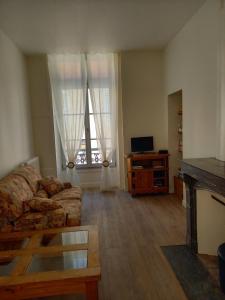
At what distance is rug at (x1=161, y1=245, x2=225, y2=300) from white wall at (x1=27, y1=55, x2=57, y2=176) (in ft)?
10.7

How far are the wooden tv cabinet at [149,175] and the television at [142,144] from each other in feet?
0.86

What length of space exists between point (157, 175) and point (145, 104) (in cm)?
154

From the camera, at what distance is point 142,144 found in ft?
16.7

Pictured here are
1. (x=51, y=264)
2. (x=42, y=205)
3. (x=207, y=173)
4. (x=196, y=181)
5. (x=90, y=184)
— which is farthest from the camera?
(x=90, y=184)

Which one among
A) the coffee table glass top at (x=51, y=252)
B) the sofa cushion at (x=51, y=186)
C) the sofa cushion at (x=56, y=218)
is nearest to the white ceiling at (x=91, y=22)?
the sofa cushion at (x=51, y=186)

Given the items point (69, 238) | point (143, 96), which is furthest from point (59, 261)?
point (143, 96)

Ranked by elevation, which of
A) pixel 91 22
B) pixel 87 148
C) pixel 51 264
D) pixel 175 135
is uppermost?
pixel 91 22

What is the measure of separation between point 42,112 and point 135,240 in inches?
132

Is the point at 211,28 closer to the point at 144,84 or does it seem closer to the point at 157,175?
the point at 144,84

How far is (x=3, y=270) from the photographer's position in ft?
6.17

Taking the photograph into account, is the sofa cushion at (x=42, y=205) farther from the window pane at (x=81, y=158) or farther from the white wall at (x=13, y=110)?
the window pane at (x=81, y=158)

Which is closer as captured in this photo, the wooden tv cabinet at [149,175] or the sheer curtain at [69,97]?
the wooden tv cabinet at [149,175]

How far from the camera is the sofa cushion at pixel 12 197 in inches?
99.5

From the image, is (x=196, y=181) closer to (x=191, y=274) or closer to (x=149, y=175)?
(x=191, y=274)
